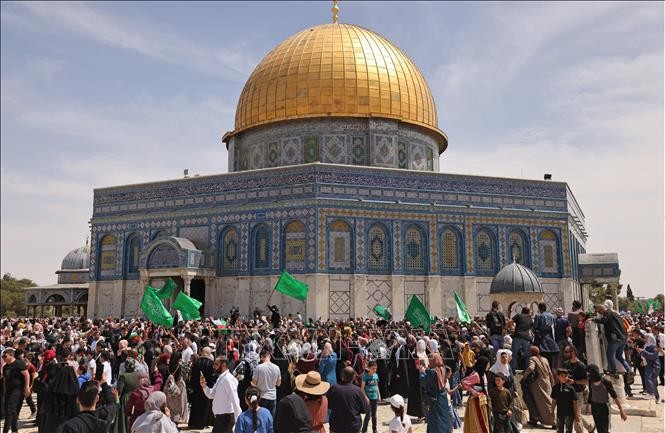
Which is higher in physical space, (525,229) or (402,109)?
(402,109)

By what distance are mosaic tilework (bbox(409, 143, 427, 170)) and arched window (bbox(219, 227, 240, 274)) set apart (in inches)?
424

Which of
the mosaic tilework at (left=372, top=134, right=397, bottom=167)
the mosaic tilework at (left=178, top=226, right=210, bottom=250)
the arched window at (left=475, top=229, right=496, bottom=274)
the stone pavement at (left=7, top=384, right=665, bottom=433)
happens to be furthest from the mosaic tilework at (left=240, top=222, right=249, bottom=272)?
the stone pavement at (left=7, top=384, right=665, bottom=433)

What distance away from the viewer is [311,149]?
119ft

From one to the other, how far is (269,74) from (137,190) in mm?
10135

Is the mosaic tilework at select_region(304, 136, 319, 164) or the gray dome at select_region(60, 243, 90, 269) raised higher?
the mosaic tilework at select_region(304, 136, 319, 164)

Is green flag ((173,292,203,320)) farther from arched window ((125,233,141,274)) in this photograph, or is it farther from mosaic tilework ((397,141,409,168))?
mosaic tilework ((397,141,409,168))

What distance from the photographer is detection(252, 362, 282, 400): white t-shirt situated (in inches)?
394

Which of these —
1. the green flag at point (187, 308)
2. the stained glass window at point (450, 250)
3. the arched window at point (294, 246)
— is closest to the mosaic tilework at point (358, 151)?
the arched window at point (294, 246)

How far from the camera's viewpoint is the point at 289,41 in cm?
4038

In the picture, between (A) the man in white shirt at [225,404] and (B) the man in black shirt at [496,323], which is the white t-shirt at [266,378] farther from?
(B) the man in black shirt at [496,323]

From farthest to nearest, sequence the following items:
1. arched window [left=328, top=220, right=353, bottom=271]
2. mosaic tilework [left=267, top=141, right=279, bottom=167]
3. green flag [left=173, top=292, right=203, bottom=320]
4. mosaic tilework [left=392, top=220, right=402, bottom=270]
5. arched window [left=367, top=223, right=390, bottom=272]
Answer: mosaic tilework [left=267, top=141, right=279, bottom=167], mosaic tilework [left=392, top=220, right=402, bottom=270], arched window [left=367, top=223, right=390, bottom=272], arched window [left=328, top=220, right=353, bottom=271], green flag [left=173, top=292, right=203, bottom=320]

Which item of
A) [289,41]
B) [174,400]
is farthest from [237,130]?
[174,400]

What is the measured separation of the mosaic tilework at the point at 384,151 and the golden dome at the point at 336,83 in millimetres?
1384

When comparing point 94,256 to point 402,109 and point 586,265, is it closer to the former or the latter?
point 402,109
